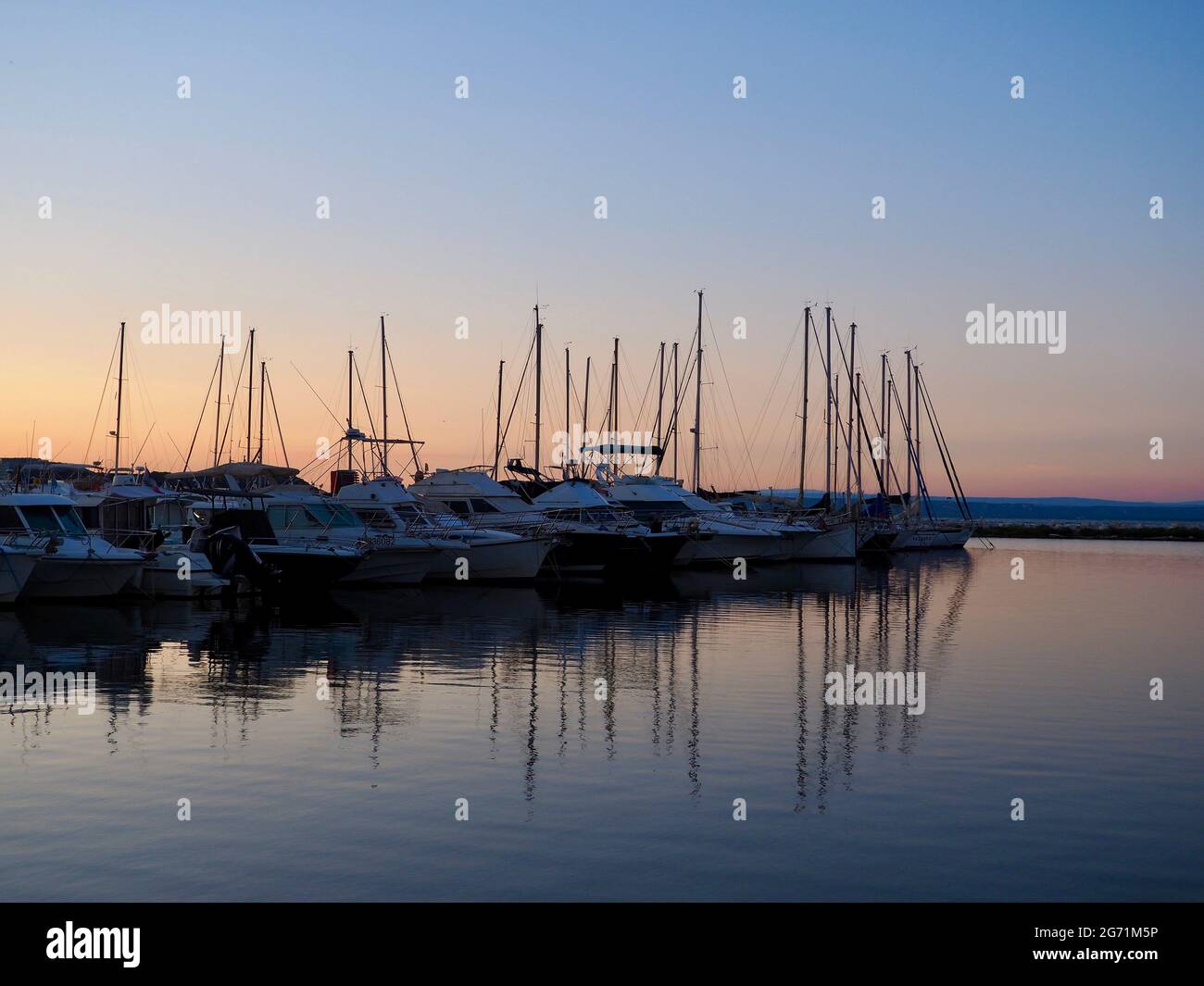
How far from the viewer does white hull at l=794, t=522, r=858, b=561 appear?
60.6 meters

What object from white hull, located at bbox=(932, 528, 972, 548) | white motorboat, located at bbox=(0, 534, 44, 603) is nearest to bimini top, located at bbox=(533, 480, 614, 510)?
white motorboat, located at bbox=(0, 534, 44, 603)

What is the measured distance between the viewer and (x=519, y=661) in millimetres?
22625

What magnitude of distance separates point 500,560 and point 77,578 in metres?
13.5

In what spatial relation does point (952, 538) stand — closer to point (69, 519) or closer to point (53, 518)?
point (69, 519)

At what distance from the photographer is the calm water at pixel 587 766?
Answer: 10086 mm

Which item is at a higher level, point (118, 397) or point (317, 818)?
point (118, 397)

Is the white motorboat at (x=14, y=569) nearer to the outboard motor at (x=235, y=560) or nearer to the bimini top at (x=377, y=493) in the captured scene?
the outboard motor at (x=235, y=560)

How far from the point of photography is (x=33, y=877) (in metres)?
9.72
